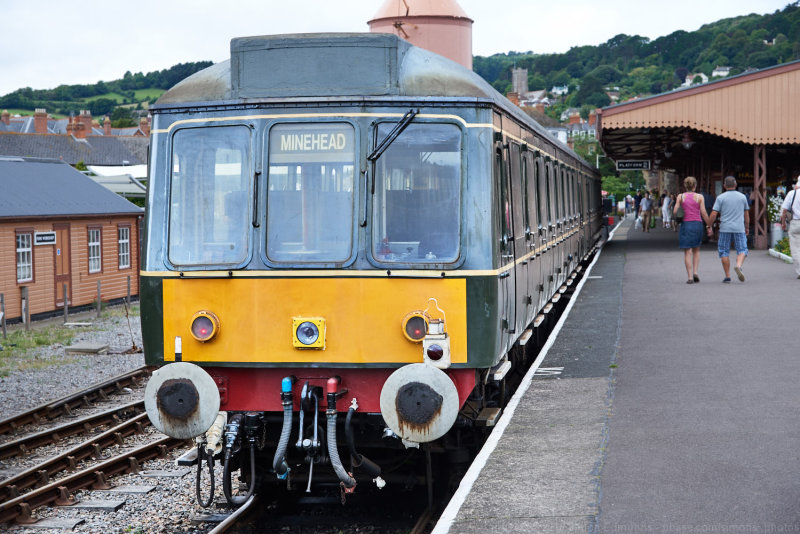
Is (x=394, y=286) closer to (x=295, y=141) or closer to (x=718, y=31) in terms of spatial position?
(x=295, y=141)

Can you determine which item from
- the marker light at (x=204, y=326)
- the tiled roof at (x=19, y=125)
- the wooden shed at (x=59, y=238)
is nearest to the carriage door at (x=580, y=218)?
the marker light at (x=204, y=326)

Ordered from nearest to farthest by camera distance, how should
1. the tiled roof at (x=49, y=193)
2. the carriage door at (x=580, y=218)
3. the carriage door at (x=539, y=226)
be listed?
the carriage door at (x=539, y=226) → the carriage door at (x=580, y=218) → the tiled roof at (x=49, y=193)

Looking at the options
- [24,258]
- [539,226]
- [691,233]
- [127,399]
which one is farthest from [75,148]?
[539,226]

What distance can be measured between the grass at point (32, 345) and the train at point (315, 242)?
10.3 m

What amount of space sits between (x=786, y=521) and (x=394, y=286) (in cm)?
265

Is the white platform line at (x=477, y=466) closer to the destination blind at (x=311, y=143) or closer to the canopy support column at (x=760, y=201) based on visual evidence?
the destination blind at (x=311, y=143)

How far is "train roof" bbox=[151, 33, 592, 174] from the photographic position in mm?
6547

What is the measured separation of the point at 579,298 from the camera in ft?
50.1

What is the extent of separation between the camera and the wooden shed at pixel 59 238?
976 inches

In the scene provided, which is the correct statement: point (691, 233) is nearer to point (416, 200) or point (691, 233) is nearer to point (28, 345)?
point (416, 200)

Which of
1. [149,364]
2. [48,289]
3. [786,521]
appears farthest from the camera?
[48,289]

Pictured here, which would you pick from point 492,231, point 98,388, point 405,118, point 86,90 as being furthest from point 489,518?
point 86,90

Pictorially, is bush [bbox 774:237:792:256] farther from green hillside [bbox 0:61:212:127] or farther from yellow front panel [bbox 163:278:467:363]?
green hillside [bbox 0:61:212:127]

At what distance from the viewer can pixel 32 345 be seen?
19.7 meters
